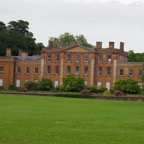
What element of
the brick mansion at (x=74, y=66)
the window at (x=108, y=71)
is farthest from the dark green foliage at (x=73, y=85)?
the window at (x=108, y=71)

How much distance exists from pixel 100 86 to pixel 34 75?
15.4 meters

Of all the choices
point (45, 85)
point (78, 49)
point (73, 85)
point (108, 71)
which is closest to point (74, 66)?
point (78, 49)

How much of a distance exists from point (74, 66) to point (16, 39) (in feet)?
81.7

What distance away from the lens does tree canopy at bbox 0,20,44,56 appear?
120 meters

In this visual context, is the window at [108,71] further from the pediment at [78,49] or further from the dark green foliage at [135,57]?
the dark green foliage at [135,57]

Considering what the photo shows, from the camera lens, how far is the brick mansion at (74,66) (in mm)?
98812

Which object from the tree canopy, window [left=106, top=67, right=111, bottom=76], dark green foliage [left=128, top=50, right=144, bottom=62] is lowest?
window [left=106, top=67, right=111, bottom=76]

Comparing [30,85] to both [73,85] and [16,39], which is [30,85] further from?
[16,39]

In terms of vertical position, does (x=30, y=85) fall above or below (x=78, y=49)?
below

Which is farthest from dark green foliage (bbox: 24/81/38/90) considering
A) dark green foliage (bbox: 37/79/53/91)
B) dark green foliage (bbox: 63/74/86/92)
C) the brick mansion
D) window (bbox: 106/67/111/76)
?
window (bbox: 106/67/111/76)

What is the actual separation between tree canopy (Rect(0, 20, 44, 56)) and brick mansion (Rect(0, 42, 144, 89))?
45.6ft

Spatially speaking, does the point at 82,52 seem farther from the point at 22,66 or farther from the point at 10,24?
the point at 10,24

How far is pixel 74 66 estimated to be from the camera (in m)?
102

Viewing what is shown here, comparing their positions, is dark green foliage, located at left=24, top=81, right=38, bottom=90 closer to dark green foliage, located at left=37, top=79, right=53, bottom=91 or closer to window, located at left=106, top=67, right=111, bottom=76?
dark green foliage, located at left=37, top=79, right=53, bottom=91
